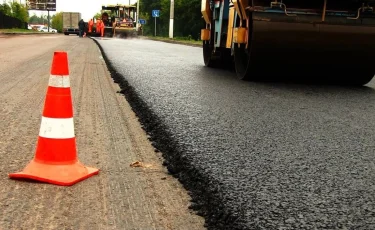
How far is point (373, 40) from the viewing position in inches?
255

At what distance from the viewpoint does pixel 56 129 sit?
9.07ft

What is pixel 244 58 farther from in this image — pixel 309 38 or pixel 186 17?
pixel 186 17

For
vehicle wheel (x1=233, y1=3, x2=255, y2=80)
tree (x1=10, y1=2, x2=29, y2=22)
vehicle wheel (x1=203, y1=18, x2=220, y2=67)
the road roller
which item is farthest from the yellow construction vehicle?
the road roller

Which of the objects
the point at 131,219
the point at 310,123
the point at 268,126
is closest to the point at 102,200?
the point at 131,219

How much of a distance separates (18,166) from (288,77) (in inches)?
203

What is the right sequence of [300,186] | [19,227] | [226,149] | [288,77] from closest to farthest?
[19,227] → [300,186] → [226,149] → [288,77]

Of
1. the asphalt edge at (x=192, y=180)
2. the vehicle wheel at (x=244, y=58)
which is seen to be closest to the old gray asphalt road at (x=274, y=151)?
the asphalt edge at (x=192, y=180)

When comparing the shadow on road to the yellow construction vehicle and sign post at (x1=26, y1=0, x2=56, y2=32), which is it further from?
sign post at (x1=26, y1=0, x2=56, y2=32)

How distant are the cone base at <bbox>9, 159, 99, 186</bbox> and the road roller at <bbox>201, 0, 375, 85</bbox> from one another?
165 inches

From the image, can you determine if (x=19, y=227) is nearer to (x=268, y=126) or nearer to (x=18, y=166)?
(x=18, y=166)

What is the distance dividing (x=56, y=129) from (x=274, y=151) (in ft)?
4.56

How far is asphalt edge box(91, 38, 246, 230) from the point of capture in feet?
7.05

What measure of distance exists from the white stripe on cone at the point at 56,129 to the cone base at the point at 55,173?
0.16 m

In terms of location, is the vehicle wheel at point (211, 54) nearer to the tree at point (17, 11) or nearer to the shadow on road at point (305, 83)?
the shadow on road at point (305, 83)
